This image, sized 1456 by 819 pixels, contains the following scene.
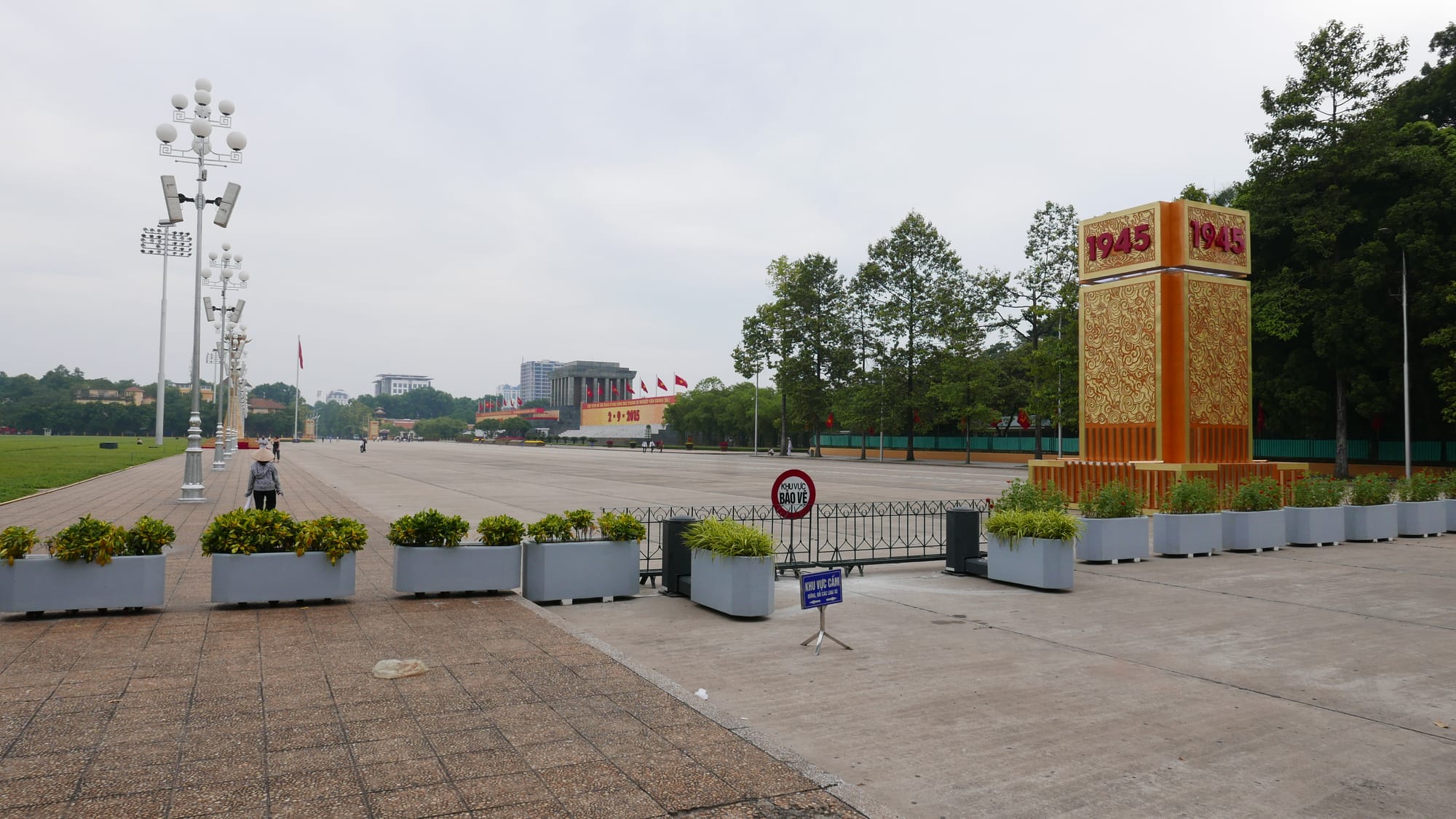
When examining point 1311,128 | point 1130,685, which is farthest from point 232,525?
point 1311,128

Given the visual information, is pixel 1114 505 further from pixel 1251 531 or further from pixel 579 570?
pixel 579 570

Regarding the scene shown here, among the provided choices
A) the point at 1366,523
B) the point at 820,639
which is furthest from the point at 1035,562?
the point at 1366,523

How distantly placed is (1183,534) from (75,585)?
15.4m

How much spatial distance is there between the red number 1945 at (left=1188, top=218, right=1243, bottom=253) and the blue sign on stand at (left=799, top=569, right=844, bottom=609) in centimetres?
2044

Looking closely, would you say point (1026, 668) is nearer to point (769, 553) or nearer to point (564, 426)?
point (769, 553)

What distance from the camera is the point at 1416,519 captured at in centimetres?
1784

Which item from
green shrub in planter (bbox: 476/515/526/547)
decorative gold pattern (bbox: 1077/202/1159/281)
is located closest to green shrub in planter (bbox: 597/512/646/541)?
green shrub in planter (bbox: 476/515/526/547)

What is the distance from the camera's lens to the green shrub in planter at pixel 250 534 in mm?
9070

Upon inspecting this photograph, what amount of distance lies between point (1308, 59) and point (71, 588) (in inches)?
1911

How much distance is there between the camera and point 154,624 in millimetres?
8328

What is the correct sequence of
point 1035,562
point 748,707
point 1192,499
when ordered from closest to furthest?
point 748,707 < point 1035,562 < point 1192,499

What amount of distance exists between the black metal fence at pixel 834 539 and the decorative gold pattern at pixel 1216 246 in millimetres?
10659

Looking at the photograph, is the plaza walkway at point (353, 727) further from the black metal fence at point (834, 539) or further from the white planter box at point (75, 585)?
the black metal fence at point (834, 539)

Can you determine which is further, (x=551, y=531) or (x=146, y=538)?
(x=551, y=531)
